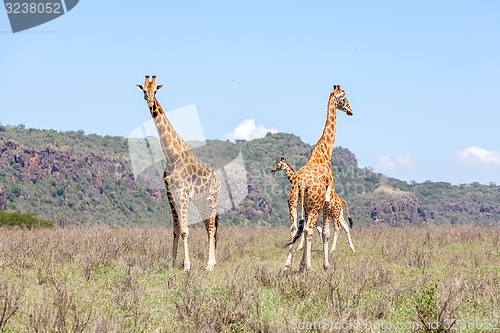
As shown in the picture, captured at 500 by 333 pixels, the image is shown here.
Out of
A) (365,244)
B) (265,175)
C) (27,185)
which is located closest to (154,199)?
(27,185)

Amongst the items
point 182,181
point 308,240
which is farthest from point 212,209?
point 308,240

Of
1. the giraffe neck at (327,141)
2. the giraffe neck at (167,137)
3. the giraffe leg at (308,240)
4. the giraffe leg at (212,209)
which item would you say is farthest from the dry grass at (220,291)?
the giraffe neck at (327,141)

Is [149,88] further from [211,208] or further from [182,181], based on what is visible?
[211,208]

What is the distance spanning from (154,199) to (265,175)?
55.5 ft

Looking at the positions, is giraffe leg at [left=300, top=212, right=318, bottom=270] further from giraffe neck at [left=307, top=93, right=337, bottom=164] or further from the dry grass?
giraffe neck at [left=307, top=93, right=337, bottom=164]

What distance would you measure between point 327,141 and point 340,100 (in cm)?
111

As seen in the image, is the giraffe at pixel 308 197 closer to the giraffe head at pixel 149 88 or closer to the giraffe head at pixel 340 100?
the giraffe head at pixel 340 100

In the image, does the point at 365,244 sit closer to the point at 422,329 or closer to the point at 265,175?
the point at 422,329

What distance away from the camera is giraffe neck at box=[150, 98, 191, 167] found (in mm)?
11492

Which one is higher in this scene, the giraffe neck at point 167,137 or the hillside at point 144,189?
the hillside at point 144,189

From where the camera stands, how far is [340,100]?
43.0 ft

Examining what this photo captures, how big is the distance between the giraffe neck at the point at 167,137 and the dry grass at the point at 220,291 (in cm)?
190

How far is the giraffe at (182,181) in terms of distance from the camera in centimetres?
1119

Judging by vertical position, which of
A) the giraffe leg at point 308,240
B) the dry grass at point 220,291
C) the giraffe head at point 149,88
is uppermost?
the giraffe head at point 149,88
